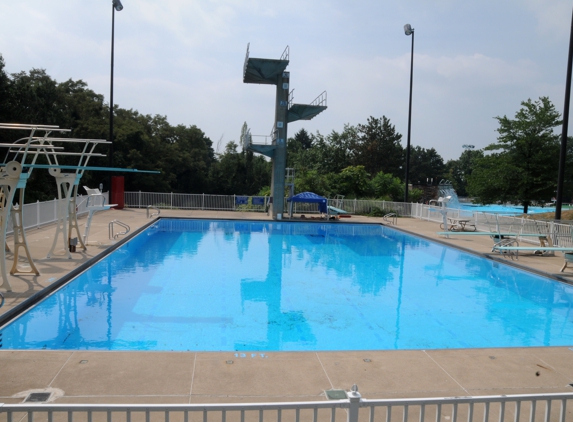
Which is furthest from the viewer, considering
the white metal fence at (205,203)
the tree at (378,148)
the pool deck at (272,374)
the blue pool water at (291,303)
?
the tree at (378,148)

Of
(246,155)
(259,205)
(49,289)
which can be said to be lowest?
(49,289)

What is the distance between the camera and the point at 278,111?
26.1 meters

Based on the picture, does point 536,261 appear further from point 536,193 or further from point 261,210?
point 261,210

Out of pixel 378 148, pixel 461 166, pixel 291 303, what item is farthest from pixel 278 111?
pixel 461 166

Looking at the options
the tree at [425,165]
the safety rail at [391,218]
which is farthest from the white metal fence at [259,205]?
the tree at [425,165]

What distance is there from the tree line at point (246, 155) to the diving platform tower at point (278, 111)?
24.4 ft

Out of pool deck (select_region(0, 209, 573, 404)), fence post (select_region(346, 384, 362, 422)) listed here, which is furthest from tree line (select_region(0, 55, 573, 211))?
fence post (select_region(346, 384, 362, 422))

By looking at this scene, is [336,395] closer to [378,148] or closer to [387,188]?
[387,188]

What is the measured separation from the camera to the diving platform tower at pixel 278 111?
25650mm

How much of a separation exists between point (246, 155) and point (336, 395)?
4527 centimetres

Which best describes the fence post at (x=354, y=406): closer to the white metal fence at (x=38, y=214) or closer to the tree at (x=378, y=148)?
the white metal fence at (x=38, y=214)

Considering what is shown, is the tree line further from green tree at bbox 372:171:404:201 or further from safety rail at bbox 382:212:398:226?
safety rail at bbox 382:212:398:226

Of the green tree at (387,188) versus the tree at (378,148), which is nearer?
the green tree at (387,188)

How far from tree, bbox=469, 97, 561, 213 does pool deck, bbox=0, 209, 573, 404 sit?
80.1 ft
